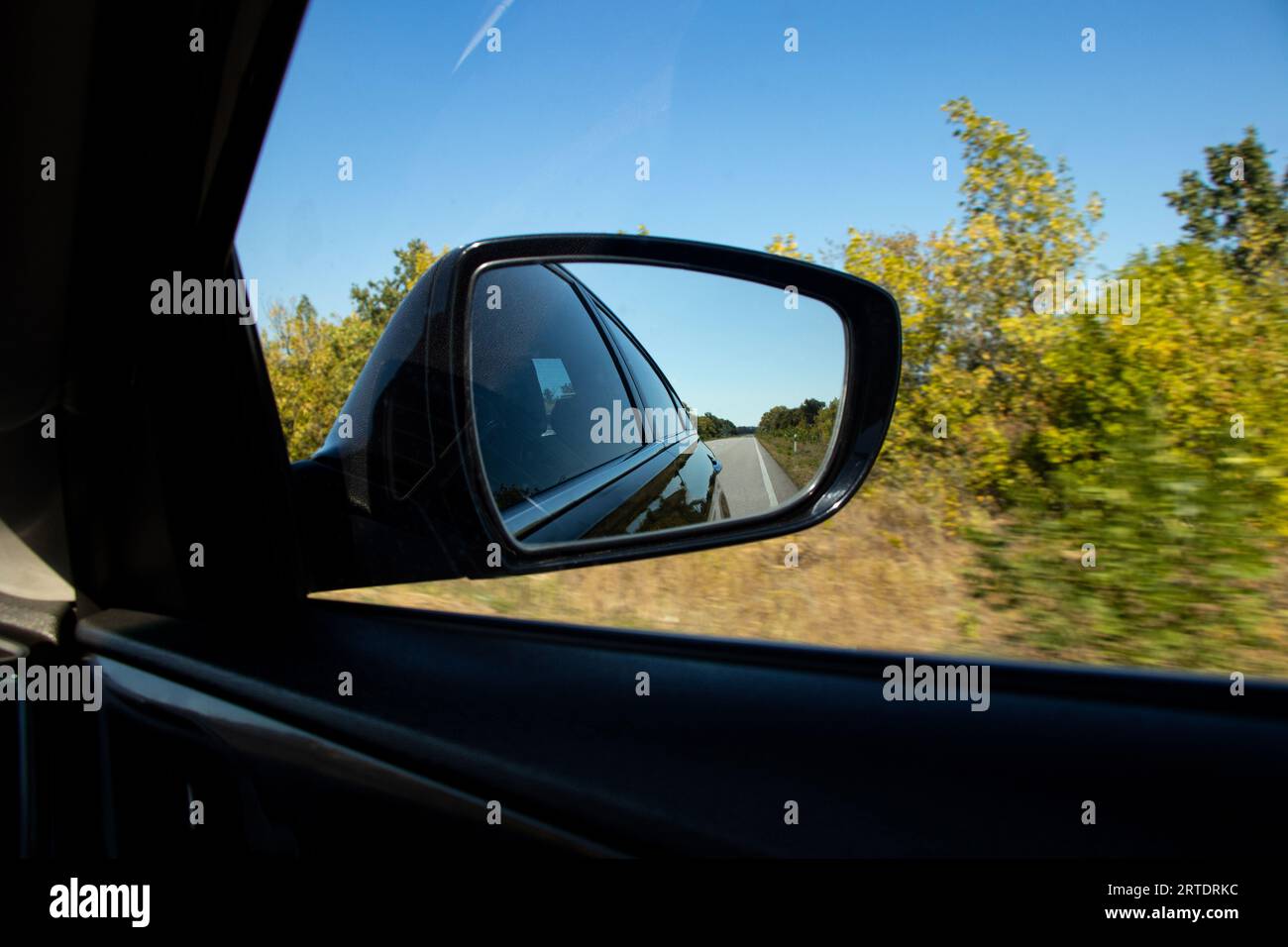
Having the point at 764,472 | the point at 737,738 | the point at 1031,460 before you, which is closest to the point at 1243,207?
the point at 1031,460

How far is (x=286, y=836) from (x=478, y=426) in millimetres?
900

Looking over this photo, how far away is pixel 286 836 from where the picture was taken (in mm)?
1864

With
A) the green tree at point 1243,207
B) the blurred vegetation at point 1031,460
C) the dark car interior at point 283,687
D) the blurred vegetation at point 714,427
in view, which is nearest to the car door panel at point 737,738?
the dark car interior at point 283,687

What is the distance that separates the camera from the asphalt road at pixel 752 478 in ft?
8.21

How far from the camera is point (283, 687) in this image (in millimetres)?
1914

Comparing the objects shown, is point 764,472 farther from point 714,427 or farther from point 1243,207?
point 1243,207

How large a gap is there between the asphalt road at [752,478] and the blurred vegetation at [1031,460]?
57mm

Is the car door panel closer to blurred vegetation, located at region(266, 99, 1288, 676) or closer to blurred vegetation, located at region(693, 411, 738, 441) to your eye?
blurred vegetation, located at region(266, 99, 1288, 676)

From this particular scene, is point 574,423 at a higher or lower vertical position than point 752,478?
higher

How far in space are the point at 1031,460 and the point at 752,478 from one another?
5.97 ft

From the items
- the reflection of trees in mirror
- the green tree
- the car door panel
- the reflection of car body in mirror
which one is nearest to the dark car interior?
the car door panel

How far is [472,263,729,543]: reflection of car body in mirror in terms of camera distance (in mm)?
2227

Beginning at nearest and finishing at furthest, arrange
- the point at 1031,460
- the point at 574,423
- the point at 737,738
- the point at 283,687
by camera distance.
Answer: the point at 737,738 < the point at 283,687 < the point at 574,423 < the point at 1031,460

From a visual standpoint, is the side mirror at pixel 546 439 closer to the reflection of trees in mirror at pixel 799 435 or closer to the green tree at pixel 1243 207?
the reflection of trees in mirror at pixel 799 435
